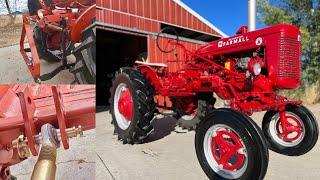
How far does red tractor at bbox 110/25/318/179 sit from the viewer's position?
1.94 meters

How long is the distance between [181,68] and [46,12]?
1.76 m

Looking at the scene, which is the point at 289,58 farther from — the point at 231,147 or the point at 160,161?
the point at 160,161

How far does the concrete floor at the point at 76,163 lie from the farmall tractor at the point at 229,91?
1.79 feet

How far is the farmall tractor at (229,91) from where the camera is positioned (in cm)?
194

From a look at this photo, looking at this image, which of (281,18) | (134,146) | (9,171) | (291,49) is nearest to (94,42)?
(9,171)

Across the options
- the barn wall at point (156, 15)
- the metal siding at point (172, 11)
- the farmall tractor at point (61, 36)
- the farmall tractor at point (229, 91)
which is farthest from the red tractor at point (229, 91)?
the metal siding at point (172, 11)

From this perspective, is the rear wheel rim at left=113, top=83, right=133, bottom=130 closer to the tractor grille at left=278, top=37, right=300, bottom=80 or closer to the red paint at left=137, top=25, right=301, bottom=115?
the red paint at left=137, top=25, right=301, bottom=115

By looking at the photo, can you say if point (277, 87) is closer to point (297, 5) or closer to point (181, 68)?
point (181, 68)

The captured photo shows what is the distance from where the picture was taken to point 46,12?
139 cm

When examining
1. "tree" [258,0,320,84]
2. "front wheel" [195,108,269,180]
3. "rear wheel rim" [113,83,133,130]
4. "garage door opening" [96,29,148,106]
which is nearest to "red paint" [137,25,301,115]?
"garage door opening" [96,29,148,106]

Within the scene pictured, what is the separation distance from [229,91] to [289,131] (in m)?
0.43

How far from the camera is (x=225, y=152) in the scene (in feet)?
6.17

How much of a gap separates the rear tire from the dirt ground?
4 cm

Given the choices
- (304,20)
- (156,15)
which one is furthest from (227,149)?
(304,20)
